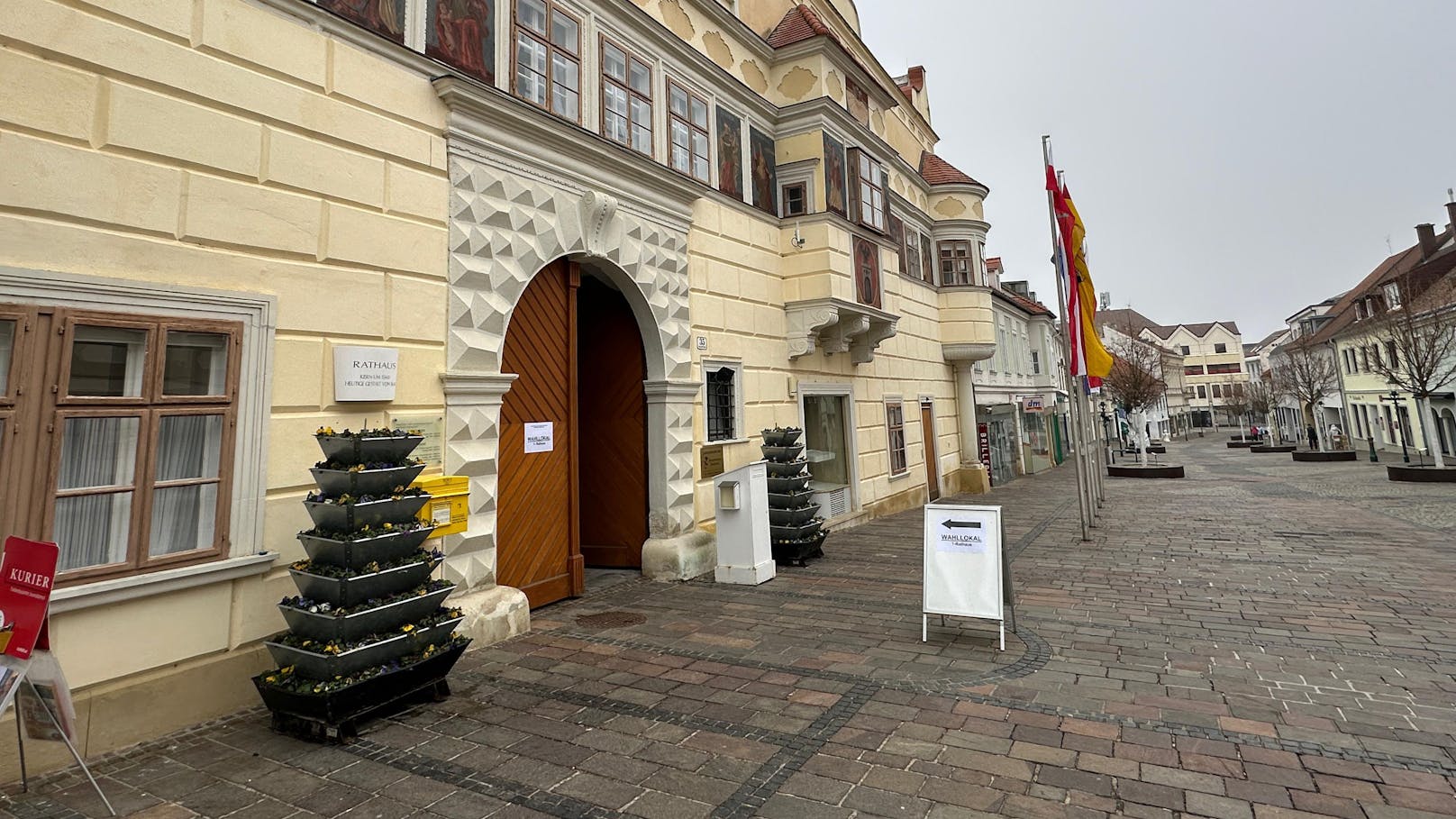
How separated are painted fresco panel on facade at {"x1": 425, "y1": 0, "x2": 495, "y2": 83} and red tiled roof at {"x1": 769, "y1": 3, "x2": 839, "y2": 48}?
21.8ft

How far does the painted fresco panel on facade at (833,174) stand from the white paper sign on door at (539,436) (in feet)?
21.5

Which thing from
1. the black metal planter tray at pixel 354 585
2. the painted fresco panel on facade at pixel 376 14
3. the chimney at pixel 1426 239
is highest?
the chimney at pixel 1426 239

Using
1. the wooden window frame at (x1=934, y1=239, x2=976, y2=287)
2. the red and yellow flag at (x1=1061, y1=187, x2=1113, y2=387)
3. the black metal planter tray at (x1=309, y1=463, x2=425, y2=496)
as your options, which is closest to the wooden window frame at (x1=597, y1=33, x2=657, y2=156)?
the black metal planter tray at (x1=309, y1=463, x2=425, y2=496)

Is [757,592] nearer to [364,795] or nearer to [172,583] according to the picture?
[364,795]

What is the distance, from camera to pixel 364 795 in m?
3.04

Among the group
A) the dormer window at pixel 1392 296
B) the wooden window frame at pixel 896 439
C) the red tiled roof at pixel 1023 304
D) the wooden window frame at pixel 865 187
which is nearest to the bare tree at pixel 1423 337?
the dormer window at pixel 1392 296

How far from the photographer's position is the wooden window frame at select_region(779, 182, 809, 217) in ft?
35.7

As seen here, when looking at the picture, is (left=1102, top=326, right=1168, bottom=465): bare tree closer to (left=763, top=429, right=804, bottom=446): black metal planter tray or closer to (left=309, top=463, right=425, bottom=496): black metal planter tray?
(left=763, top=429, right=804, bottom=446): black metal planter tray

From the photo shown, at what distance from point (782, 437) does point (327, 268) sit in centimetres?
584

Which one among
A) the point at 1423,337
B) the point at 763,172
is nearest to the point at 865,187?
the point at 763,172

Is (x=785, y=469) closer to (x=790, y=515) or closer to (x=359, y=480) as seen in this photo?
(x=790, y=515)

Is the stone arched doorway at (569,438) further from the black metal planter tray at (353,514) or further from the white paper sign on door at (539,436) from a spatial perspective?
the black metal planter tray at (353,514)

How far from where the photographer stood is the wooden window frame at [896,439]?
14.2 meters

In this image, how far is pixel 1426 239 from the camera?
103 feet
